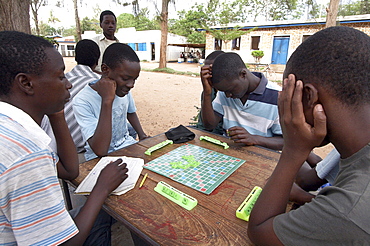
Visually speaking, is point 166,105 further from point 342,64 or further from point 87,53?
point 342,64

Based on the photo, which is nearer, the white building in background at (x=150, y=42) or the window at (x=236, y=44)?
the window at (x=236, y=44)

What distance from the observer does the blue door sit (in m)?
16.1

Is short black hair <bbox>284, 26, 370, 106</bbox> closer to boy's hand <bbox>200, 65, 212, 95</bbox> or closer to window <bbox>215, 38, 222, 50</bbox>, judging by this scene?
boy's hand <bbox>200, 65, 212, 95</bbox>

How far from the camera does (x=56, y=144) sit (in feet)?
5.16

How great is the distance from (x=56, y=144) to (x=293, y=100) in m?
1.46

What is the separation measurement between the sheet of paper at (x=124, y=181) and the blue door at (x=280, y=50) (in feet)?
55.1

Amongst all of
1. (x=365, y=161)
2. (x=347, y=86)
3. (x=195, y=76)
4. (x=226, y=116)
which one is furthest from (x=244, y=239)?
(x=195, y=76)

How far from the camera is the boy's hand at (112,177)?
4.09 feet

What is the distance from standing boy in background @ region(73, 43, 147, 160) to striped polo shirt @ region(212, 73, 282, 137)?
3.47ft

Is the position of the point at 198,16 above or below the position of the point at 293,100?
above

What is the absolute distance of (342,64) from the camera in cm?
79

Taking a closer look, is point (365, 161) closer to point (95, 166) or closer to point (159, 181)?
point (159, 181)

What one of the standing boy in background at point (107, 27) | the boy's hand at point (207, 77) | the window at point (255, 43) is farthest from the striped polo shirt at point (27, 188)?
the window at point (255, 43)

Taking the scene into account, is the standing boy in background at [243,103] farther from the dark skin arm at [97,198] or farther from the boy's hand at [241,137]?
the dark skin arm at [97,198]
